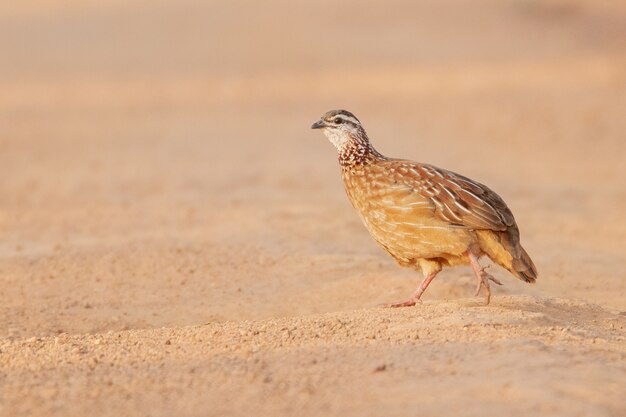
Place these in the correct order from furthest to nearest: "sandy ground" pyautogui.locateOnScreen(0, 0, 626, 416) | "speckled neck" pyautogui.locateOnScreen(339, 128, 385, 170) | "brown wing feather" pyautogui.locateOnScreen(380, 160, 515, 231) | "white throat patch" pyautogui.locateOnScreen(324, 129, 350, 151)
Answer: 1. "white throat patch" pyautogui.locateOnScreen(324, 129, 350, 151)
2. "speckled neck" pyautogui.locateOnScreen(339, 128, 385, 170)
3. "brown wing feather" pyautogui.locateOnScreen(380, 160, 515, 231)
4. "sandy ground" pyautogui.locateOnScreen(0, 0, 626, 416)

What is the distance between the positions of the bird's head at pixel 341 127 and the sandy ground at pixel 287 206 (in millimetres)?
1440

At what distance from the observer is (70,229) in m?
14.2

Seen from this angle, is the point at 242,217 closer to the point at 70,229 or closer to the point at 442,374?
the point at 70,229

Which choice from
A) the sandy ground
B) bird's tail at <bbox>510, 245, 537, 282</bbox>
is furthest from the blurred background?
bird's tail at <bbox>510, 245, 537, 282</bbox>

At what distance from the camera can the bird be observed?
8.64 metres

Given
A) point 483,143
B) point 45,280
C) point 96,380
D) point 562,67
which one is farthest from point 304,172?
point 562,67

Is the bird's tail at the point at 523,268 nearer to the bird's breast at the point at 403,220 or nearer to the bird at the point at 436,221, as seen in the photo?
the bird at the point at 436,221

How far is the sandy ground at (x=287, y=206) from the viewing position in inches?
257

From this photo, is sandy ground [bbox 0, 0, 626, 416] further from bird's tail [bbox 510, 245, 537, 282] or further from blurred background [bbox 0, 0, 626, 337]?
bird's tail [bbox 510, 245, 537, 282]

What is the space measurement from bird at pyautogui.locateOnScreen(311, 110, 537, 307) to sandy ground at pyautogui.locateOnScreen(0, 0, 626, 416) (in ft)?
1.05

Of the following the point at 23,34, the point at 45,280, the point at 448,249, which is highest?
the point at 23,34

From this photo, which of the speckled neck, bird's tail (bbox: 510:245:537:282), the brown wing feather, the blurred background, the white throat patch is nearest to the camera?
the brown wing feather

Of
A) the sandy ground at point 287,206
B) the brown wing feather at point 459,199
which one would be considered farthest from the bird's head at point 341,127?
the sandy ground at point 287,206

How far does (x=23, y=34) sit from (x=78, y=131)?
1437 centimetres
